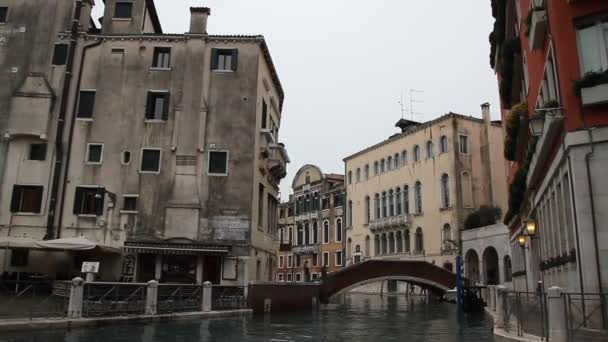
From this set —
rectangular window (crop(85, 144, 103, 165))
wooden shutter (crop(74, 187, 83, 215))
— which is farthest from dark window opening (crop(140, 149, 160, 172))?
wooden shutter (crop(74, 187, 83, 215))

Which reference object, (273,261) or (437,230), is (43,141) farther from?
(437,230)

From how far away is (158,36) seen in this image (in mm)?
26719

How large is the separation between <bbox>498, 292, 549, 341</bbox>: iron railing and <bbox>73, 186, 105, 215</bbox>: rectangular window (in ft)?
60.8

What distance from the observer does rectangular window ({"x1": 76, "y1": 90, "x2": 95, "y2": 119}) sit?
2609 centimetres

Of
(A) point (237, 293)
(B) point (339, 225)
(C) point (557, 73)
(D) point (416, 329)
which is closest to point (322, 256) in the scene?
(B) point (339, 225)

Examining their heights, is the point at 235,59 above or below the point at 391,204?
above

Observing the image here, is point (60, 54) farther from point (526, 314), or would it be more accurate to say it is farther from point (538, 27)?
point (526, 314)

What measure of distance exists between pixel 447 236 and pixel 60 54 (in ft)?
106

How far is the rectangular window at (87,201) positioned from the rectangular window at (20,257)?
2667 mm

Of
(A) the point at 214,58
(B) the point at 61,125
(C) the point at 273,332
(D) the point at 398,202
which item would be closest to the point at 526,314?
(C) the point at 273,332

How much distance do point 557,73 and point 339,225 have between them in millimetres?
49945

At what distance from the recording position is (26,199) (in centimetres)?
2469

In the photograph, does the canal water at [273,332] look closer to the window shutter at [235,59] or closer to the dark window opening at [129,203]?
the dark window opening at [129,203]

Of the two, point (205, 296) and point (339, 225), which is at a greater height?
point (339, 225)
